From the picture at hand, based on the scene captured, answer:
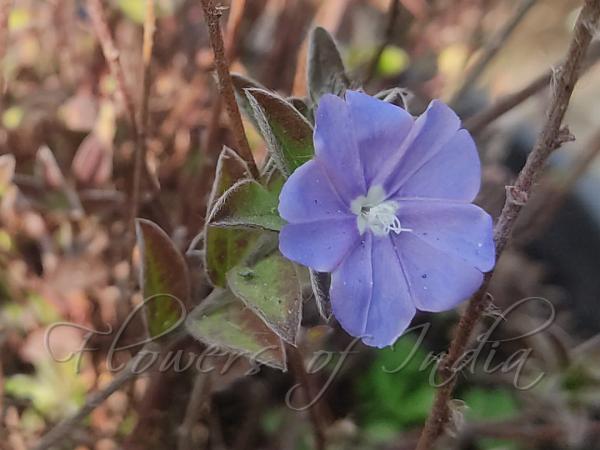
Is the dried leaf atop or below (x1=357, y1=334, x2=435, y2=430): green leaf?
atop

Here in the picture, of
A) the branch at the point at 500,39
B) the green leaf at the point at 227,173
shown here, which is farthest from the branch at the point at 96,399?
the branch at the point at 500,39

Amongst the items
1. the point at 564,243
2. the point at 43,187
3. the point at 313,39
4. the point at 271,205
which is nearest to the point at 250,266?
the point at 271,205

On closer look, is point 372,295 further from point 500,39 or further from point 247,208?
point 500,39

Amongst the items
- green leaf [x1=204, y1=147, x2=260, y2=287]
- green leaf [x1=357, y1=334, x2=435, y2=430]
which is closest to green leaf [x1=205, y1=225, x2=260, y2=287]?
green leaf [x1=204, y1=147, x2=260, y2=287]

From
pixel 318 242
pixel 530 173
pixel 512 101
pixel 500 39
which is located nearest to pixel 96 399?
pixel 318 242

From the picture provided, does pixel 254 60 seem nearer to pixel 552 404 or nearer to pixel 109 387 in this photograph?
pixel 552 404

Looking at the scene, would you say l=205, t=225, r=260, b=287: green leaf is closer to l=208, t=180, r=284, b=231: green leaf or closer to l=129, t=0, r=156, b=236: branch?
l=208, t=180, r=284, b=231: green leaf

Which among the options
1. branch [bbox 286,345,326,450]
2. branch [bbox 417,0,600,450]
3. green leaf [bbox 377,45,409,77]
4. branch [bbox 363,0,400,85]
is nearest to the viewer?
branch [bbox 417,0,600,450]
